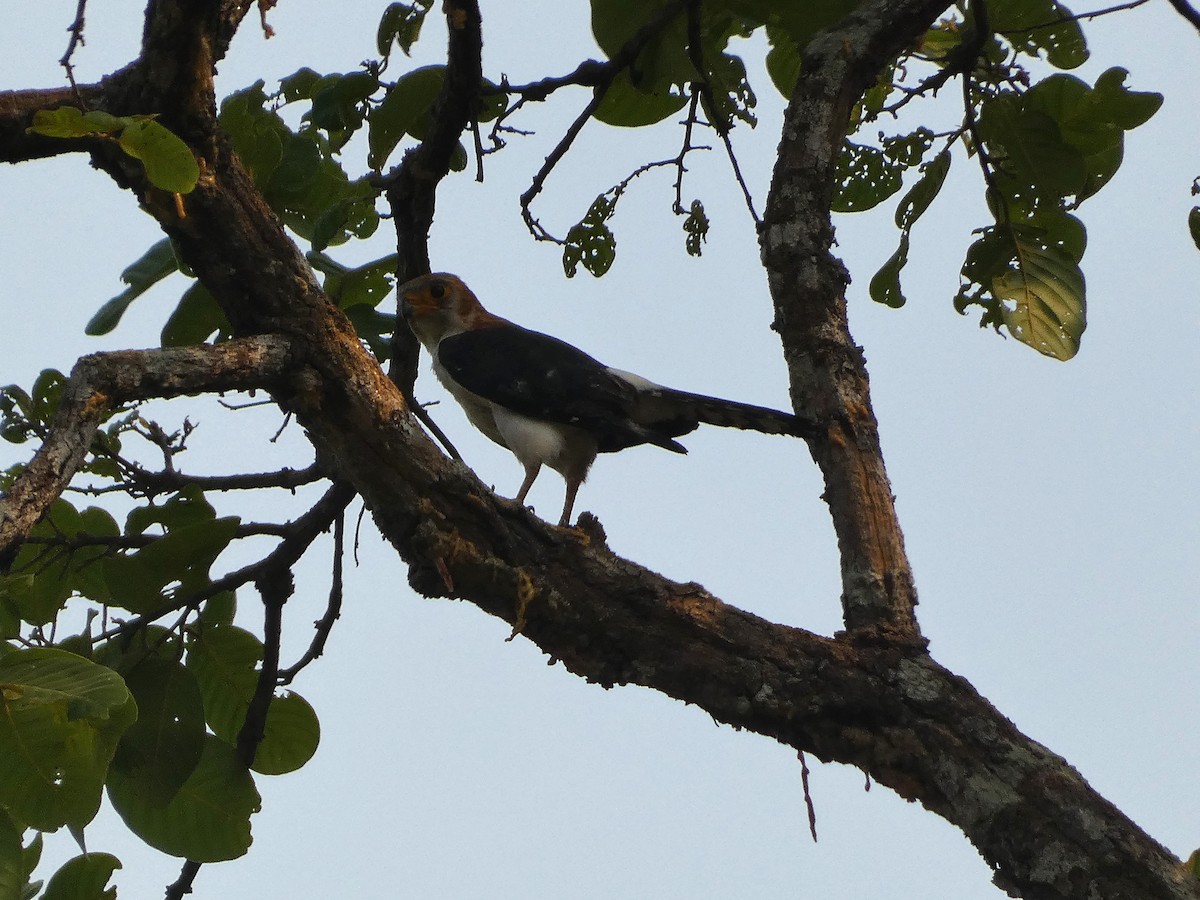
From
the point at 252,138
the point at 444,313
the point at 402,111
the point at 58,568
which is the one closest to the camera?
the point at 252,138

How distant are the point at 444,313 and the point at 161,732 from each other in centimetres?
375

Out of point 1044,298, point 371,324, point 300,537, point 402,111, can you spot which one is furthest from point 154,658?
point 1044,298

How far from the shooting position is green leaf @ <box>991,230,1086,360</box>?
14.4 feet

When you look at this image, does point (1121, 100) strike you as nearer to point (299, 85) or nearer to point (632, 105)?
point (632, 105)

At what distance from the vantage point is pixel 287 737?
13.4 feet

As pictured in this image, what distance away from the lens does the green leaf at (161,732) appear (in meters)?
3.55

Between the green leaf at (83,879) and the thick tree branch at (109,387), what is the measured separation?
4.87ft

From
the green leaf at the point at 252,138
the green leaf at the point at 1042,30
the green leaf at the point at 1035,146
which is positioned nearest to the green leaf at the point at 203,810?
the green leaf at the point at 252,138

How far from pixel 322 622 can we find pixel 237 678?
420 millimetres

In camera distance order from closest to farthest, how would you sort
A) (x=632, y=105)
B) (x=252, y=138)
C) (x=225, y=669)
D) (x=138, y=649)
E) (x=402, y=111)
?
(x=252, y=138), (x=138, y=649), (x=225, y=669), (x=402, y=111), (x=632, y=105)

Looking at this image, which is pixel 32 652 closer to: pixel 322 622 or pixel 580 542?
pixel 580 542

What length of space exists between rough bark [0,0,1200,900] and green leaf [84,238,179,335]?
2.16ft

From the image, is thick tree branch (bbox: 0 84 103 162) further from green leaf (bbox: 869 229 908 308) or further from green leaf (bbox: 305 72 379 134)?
green leaf (bbox: 869 229 908 308)

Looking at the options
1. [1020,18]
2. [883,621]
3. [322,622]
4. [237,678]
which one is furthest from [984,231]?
[237,678]
